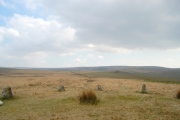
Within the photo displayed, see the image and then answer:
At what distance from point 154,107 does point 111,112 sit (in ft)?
10.1

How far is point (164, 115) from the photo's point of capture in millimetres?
10820

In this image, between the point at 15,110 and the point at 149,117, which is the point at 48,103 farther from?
the point at 149,117

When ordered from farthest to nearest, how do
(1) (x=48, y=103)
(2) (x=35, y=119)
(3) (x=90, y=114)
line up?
(1) (x=48, y=103), (3) (x=90, y=114), (2) (x=35, y=119)

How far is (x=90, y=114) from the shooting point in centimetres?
1120

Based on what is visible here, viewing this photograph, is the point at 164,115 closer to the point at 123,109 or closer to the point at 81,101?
the point at 123,109

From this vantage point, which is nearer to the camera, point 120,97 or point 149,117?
point 149,117

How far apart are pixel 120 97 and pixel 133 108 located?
12.2 ft

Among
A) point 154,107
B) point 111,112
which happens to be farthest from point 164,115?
point 111,112

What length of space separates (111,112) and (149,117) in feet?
7.05

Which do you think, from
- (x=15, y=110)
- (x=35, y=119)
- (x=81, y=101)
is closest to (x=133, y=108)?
(x=81, y=101)

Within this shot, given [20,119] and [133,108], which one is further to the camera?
[133,108]

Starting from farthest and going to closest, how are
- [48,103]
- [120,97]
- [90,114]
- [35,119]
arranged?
[120,97]
[48,103]
[90,114]
[35,119]

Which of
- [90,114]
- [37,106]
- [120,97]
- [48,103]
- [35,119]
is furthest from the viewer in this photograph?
[120,97]

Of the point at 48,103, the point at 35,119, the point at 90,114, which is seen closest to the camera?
the point at 35,119
